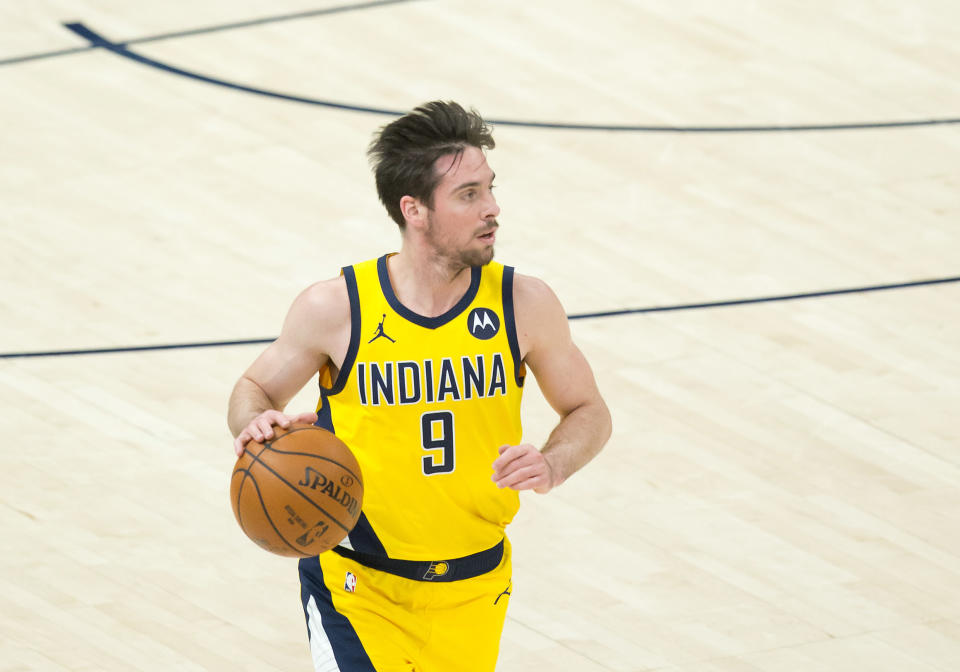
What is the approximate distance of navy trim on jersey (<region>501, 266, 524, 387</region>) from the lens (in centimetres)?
453

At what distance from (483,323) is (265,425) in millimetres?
663

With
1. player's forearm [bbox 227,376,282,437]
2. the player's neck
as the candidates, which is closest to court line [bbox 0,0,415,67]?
→ player's forearm [bbox 227,376,282,437]

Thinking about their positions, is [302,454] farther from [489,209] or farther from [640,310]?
[640,310]

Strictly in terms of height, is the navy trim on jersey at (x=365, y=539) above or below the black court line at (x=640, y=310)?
above

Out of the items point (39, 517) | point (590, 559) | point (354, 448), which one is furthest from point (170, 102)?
point (354, 448)

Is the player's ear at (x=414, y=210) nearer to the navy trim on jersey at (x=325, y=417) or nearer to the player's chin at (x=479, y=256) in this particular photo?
the player's chin at (x=479, y=256)

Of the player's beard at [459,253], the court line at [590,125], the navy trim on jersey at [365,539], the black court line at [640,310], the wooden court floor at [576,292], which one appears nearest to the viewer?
the player's beard at [459,253]

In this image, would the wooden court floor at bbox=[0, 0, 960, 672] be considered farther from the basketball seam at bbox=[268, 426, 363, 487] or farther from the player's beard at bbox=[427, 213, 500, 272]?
the player's beard at bbox=[427, 213, 500, 272]

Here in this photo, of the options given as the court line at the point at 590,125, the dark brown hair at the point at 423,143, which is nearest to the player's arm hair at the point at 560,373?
the dark brown hair at the point at 423,143

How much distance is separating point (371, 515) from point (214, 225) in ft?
16.8

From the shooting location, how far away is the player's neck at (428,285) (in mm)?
4523

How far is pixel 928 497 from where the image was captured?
709 cm

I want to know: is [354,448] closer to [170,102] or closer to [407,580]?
[407,580]

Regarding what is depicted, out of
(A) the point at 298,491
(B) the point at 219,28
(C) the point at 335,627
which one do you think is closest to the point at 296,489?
(A) the point at 298,491
